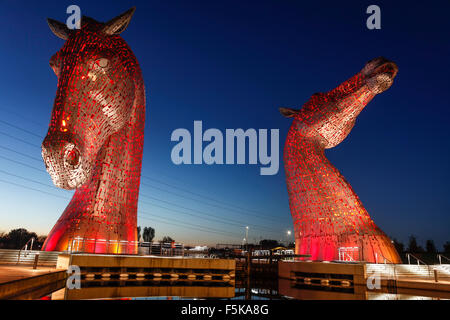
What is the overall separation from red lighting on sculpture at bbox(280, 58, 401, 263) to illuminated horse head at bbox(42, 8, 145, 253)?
36.5 ft

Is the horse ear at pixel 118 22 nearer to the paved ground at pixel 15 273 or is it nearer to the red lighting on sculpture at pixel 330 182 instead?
the paved ground at pixel 15 273

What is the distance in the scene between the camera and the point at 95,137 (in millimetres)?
16438

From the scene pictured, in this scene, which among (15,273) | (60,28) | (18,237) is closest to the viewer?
(15,273)

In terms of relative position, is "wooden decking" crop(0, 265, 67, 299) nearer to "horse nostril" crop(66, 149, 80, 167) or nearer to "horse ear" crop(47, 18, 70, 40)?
"horse nostril" crop(66, 149, 80, 167)

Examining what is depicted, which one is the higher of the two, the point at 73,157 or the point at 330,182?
the point at 330,182

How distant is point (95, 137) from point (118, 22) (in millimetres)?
5440

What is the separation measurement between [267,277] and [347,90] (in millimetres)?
14134

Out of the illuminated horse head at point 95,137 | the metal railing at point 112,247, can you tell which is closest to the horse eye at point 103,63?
the illuminated horse head at point 95,137

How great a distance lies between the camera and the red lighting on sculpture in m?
20.2

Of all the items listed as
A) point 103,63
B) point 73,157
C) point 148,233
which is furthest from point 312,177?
point 148,233

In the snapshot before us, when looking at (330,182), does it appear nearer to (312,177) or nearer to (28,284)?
(312,177)

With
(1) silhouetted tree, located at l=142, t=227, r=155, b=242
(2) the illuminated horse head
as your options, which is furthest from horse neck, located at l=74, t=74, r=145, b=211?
(1) silhouetted tree, located at l=142, t=227, r=155, b=242

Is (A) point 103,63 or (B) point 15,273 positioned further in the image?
(A) point 103,63

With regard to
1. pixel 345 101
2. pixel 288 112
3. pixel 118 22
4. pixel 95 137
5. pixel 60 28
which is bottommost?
pixel 95 137
